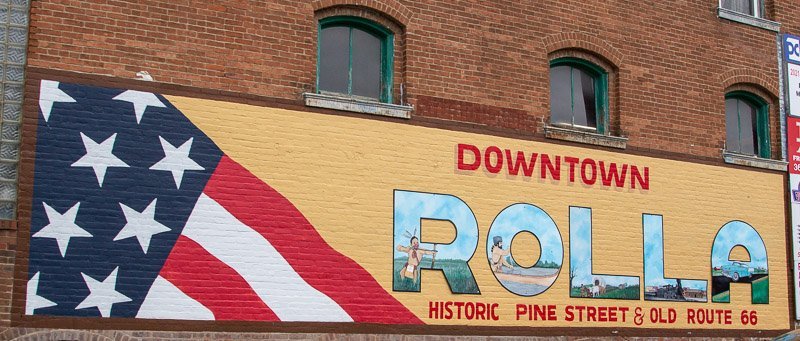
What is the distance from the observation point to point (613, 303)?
15.7 metres

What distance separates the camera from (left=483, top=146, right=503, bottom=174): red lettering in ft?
48.4

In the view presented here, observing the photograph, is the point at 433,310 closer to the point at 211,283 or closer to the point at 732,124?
the point at 211,283

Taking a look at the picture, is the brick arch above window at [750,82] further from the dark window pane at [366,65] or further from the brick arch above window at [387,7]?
the dark window pane at [366,65]

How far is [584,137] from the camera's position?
51.7 ft

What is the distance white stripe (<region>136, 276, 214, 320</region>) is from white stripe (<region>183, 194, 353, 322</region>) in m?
0.63

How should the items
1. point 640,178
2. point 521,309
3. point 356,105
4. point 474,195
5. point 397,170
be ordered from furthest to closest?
point 640,178 → point 521,309 → point 474,195 → point 397,170 → point 356,105

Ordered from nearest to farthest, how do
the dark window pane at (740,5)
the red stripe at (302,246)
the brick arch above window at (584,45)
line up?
1. the red stripe at (302,246)
2. the brick arch above window at (584,45)
3. the dark window pane at (740,5)

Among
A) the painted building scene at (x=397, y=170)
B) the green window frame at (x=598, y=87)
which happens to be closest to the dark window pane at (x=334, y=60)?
the painted building scene at (x=397, y=170)

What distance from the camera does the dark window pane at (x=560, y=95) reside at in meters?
15.9

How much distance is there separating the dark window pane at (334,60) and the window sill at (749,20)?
7278 millimetres

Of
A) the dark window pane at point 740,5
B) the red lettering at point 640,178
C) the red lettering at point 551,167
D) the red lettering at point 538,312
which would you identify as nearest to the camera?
the red lettering at point 538,312

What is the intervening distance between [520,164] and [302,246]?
374 centimetres

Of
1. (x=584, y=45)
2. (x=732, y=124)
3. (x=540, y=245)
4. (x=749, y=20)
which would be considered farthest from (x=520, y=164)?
(x=749, y=20)

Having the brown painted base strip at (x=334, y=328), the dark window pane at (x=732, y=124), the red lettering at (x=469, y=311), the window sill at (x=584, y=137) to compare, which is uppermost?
the dark window pane at (x=732, y=124)
